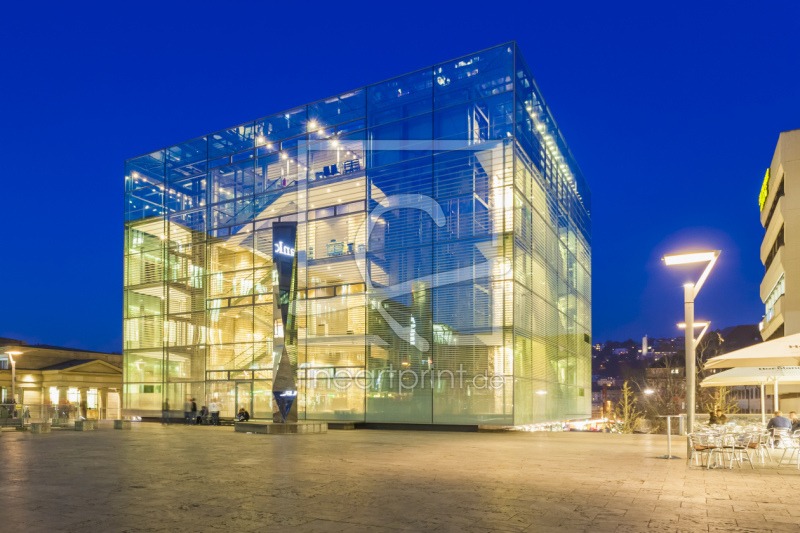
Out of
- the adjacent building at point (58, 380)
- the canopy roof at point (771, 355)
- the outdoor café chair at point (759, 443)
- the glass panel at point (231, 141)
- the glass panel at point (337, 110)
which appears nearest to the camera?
the canopy roof at point (771, 355)

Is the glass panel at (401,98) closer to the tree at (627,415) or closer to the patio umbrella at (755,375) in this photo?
the patio umbrella at (755,375)

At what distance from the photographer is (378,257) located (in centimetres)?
2695

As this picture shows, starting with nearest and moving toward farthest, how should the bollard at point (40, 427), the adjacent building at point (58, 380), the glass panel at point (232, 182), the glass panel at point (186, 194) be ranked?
the bollard at point (40, 427)
the glass panel at point (232, 182)
the glass panel at point (186, 194)
the adjacent building at point (58, 380)

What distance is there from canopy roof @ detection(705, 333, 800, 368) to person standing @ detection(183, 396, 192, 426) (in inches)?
1025

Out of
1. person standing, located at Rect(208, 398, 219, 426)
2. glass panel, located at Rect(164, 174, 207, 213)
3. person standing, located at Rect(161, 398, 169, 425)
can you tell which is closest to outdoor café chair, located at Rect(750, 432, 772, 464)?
person standing, located at Rect(208, 398, 219, 426)

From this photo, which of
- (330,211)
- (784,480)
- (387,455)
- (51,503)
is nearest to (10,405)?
(330,211)

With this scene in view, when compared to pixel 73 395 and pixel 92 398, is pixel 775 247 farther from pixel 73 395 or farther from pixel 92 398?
pixel 73 395

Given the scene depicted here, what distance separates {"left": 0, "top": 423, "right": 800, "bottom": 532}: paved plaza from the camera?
23.5 ft

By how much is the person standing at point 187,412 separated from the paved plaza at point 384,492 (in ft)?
51.9

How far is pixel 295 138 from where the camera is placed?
30641 mm

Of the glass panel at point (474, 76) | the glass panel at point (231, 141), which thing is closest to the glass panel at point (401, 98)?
the glass panel at point (474, 76)

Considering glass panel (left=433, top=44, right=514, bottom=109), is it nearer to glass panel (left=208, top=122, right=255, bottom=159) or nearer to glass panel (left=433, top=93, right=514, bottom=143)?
glass panel (left=433, top=93, right=514, bottom=143)

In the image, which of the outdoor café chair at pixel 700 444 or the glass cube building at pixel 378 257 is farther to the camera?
the glass cube building at pixel 378 257

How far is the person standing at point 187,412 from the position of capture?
31.5m
